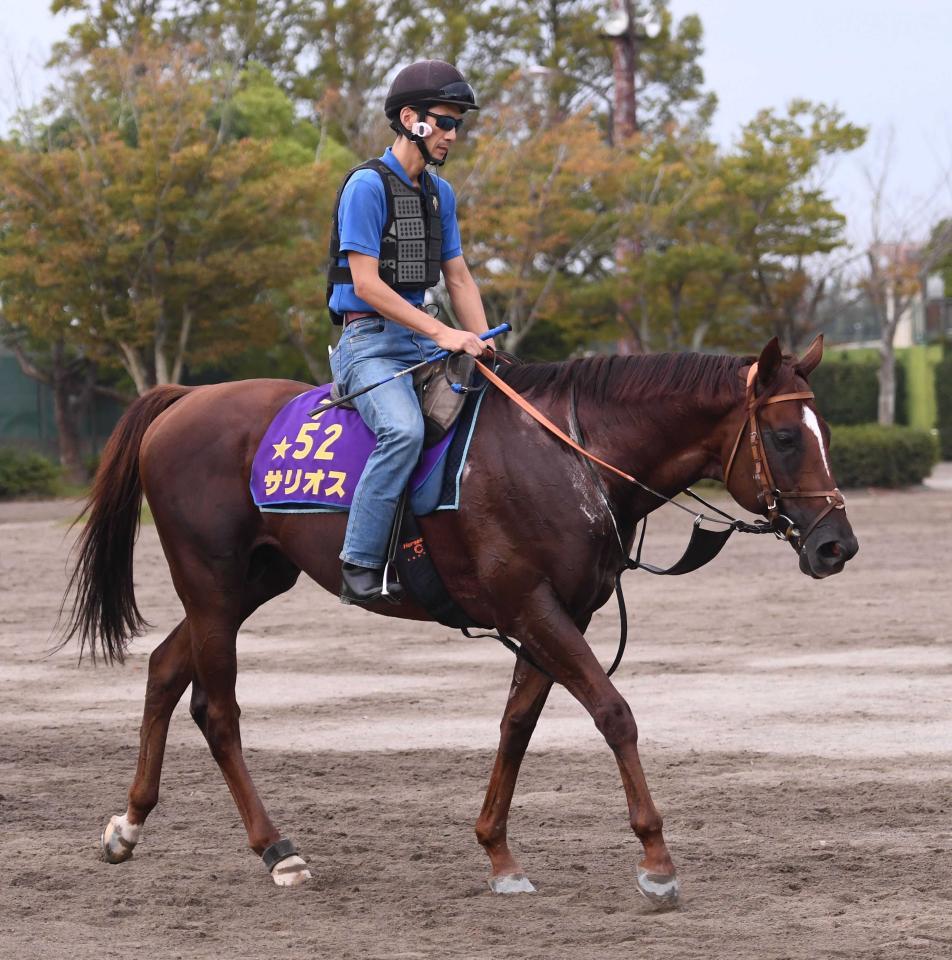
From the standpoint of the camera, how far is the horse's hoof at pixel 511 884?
5078 mm

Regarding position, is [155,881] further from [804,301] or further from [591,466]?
[804,301]

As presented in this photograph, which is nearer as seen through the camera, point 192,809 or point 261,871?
point 261,871

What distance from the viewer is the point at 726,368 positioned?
5121 millimetres

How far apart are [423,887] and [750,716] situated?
11.1ft

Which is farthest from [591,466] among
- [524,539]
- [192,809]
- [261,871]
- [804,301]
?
[804,301]

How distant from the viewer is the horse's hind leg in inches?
222

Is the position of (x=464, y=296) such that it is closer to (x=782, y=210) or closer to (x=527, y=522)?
(x=527, y=522)

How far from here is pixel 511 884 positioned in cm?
510

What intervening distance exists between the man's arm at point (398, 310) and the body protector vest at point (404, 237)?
0.50ft

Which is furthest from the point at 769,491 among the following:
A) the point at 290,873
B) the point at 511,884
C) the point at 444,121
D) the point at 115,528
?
the point at 115,528

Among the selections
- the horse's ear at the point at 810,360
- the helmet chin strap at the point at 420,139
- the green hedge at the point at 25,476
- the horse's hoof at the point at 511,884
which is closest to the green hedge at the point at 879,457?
the green hedge at the point at 25,476

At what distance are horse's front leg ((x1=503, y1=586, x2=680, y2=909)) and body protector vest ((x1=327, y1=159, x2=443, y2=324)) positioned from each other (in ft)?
4.36

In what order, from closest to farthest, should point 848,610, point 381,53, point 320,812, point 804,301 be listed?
1. point 320,812
2. point 848,610
3. point 804,301
4. point 381,53

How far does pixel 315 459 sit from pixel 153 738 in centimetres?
134
